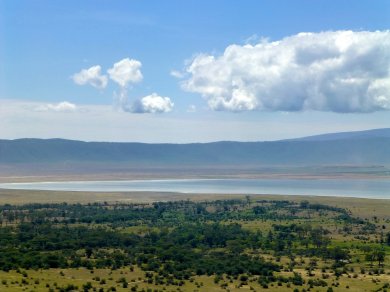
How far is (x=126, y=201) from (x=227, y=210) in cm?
3025

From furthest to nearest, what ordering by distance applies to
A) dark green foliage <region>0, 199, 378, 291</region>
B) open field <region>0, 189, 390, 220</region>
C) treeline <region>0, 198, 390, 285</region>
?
open field <region>0, 189, 390, 220</region> < treeline <region>0, 198, 390, 285</region> < dark green foliage <region>0, 199, 378, 291</region>

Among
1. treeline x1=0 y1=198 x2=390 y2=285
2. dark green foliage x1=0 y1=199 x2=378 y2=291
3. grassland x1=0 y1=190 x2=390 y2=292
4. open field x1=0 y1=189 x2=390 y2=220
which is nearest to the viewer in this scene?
grassland x1=0 y1=190 x2=390 y2=292

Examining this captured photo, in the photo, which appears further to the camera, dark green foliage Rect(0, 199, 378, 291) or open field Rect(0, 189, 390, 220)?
open field Rect(0, 189, 390, 220)

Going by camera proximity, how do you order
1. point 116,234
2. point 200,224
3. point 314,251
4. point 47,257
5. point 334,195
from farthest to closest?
point 334,195
point 200,224
point 116,234
point 314,251
point 47,257

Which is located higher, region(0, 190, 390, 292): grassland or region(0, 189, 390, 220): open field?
region(0, 189, 390, 220): open field

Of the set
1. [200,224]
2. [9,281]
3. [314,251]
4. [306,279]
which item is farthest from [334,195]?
[9,281]

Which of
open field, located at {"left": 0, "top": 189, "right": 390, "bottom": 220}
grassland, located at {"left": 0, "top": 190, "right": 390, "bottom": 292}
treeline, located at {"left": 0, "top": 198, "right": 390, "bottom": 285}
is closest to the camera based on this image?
grassland, located at {"left": 0, "top": 190, "right": 390, "bottom": 292}

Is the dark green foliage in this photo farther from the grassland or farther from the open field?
the open field

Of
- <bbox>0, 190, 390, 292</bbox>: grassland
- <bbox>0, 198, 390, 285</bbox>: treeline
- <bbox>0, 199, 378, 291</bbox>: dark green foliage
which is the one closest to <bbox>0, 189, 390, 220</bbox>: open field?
<bbox>0, 190, 390, 292</bbox>: grassland

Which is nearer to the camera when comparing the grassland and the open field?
the grassland

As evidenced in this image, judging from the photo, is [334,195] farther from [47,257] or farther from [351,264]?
[47,257]

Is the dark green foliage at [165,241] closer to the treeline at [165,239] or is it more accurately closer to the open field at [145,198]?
the treeline at [165,239]

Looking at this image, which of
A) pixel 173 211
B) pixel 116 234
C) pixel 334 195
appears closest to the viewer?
pixel 116 234

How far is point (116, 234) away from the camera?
9188 cm
